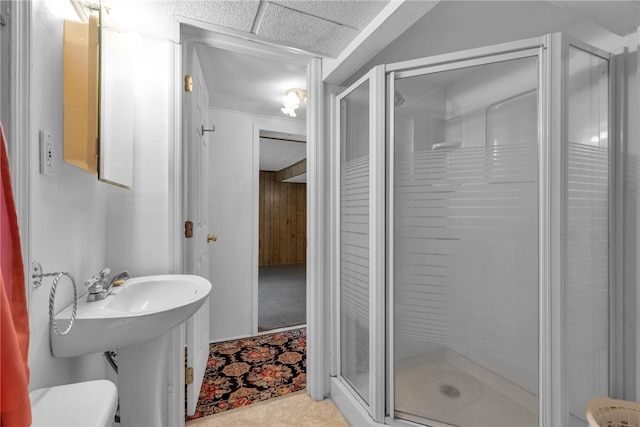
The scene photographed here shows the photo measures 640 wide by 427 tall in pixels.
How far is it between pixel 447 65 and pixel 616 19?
0.64 metres

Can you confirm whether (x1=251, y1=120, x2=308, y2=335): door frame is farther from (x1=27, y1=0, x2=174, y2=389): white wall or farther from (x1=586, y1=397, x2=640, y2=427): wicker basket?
(x1=586, y1=397, x2=640, y2=427): wicker basket

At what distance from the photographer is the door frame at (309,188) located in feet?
4.70

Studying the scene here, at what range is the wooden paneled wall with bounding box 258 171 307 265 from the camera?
260 inches

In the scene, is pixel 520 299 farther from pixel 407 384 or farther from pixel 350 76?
pixel 350 76

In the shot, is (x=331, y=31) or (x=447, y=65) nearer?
(x=447, y=65)

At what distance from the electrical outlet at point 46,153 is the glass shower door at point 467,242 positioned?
4.37ft

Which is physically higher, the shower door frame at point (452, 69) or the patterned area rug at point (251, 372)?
the shower door frame at point (452, 69)

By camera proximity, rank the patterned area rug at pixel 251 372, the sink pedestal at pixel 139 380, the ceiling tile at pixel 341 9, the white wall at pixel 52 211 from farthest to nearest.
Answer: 1. the patterned area rug at pixel 251 372
2. the ceiling tile at pixel 341 9
3. the sink pedestal at pixel 139 380
4. the white wall at pixel 52 211

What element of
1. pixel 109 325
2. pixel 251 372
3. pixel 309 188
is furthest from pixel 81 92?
pixel 251 372

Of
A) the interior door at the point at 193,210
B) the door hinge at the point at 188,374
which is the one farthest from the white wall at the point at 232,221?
the door hinge at the point at 188,374

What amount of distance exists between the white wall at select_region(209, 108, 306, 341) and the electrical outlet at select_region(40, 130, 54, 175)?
64.4 inches

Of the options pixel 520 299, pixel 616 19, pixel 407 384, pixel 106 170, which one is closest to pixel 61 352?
pixel 106 170

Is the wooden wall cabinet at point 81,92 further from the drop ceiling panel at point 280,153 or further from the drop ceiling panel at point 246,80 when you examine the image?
the drop ceiling panel at point 280,153

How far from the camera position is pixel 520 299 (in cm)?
123
